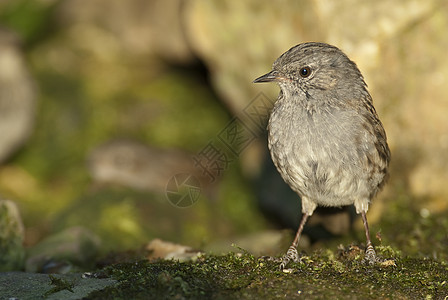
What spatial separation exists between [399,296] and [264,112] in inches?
166

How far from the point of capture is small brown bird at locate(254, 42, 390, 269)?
466 cm

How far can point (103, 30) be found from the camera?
433 inches

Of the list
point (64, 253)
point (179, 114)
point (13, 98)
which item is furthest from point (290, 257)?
point (13, 98)

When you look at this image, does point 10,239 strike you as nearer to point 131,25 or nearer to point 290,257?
point 290,257

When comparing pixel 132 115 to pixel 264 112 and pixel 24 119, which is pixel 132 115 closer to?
pixel 24 119

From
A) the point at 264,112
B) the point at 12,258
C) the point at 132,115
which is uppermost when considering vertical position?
the point at 132,115

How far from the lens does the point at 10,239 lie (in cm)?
522

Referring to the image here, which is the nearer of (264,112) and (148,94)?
(264,112)

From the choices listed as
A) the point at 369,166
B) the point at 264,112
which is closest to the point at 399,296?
the point at 369,166

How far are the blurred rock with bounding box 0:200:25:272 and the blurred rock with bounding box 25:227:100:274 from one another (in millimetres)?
140

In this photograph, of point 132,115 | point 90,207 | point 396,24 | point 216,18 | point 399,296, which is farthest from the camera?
point 132,115

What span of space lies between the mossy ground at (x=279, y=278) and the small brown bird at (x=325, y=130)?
0.79 feet

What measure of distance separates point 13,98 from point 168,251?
511 centimetres

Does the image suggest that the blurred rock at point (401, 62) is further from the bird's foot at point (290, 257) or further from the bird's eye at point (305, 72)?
the bird's foot at point (290, 257)
